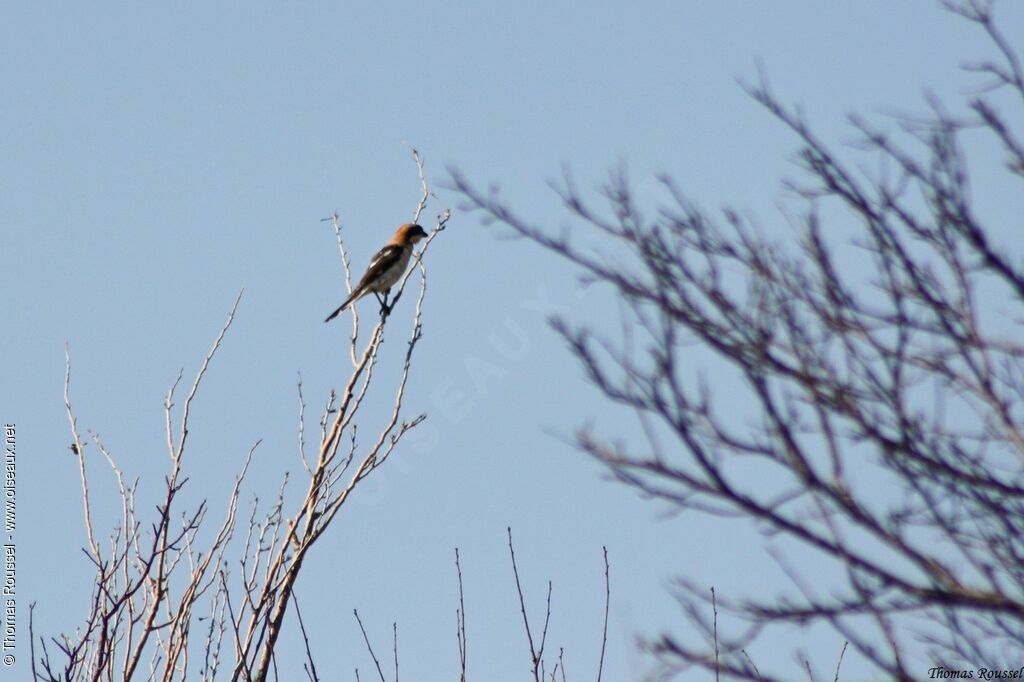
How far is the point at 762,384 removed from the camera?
2.49 m

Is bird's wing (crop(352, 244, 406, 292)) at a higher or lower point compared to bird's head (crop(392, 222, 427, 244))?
lower

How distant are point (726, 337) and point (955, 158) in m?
0.74

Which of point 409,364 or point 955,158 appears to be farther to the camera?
point 409,364

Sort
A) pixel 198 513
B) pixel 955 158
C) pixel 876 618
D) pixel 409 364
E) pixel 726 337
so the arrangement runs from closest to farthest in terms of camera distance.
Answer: pixel 876 618 → pixel 726 337 → pixel 955 158 → pixel 198 513 → pixel 409 364

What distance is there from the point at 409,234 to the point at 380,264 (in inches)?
39.6

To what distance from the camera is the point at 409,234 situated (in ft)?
40.1

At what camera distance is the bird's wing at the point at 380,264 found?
440 inches

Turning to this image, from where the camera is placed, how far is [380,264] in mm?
11281

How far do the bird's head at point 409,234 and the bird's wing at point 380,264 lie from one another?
36cm

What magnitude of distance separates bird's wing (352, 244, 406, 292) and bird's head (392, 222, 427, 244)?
0.36m

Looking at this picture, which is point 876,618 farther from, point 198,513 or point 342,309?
point 342,309

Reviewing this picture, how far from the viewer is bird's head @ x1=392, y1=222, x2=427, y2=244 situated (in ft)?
39.9

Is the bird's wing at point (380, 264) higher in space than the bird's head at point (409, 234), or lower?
lower

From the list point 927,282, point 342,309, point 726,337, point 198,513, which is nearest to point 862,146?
point 927,282
